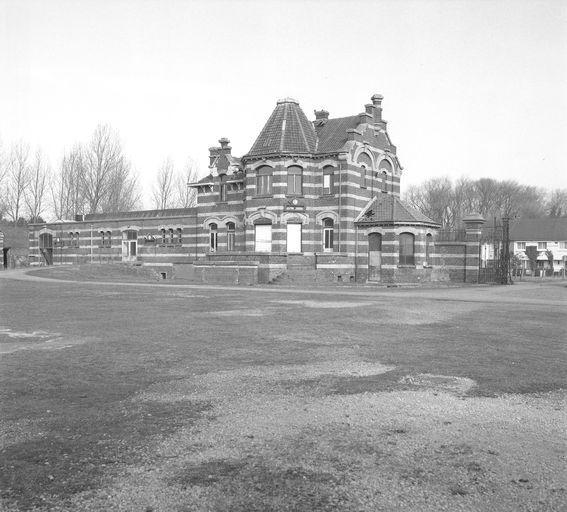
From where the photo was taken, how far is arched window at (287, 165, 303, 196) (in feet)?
127

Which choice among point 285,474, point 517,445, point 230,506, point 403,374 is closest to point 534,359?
point 403,374

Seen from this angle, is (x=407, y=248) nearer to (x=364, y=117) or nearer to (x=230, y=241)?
(x=364, y=117)

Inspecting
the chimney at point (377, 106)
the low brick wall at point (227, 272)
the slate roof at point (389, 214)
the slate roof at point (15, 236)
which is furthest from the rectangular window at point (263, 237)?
the slate roof at point (15, 236)

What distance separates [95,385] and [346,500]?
453 centimetres

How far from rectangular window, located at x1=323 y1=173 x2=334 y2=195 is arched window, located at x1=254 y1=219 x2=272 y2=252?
4762 mm

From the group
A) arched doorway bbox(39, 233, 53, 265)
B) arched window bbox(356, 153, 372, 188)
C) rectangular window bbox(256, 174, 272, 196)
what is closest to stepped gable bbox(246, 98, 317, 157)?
rectangular window bbox(256, 174, 272, 196)

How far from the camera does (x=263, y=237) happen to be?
39594 mm

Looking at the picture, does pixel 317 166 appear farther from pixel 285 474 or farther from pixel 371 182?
pixel 285 474

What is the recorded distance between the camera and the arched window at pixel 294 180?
38853 mm

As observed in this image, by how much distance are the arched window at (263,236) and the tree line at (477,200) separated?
61503mm

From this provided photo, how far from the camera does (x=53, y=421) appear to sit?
233 inches

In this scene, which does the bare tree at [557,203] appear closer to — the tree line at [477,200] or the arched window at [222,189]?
the tree line at [477,200]

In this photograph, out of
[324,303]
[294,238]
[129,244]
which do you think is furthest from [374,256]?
[129,244]

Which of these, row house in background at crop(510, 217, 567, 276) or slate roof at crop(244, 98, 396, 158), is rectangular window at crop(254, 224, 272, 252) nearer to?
slate roof at crop(244, 98, 396, 158)
